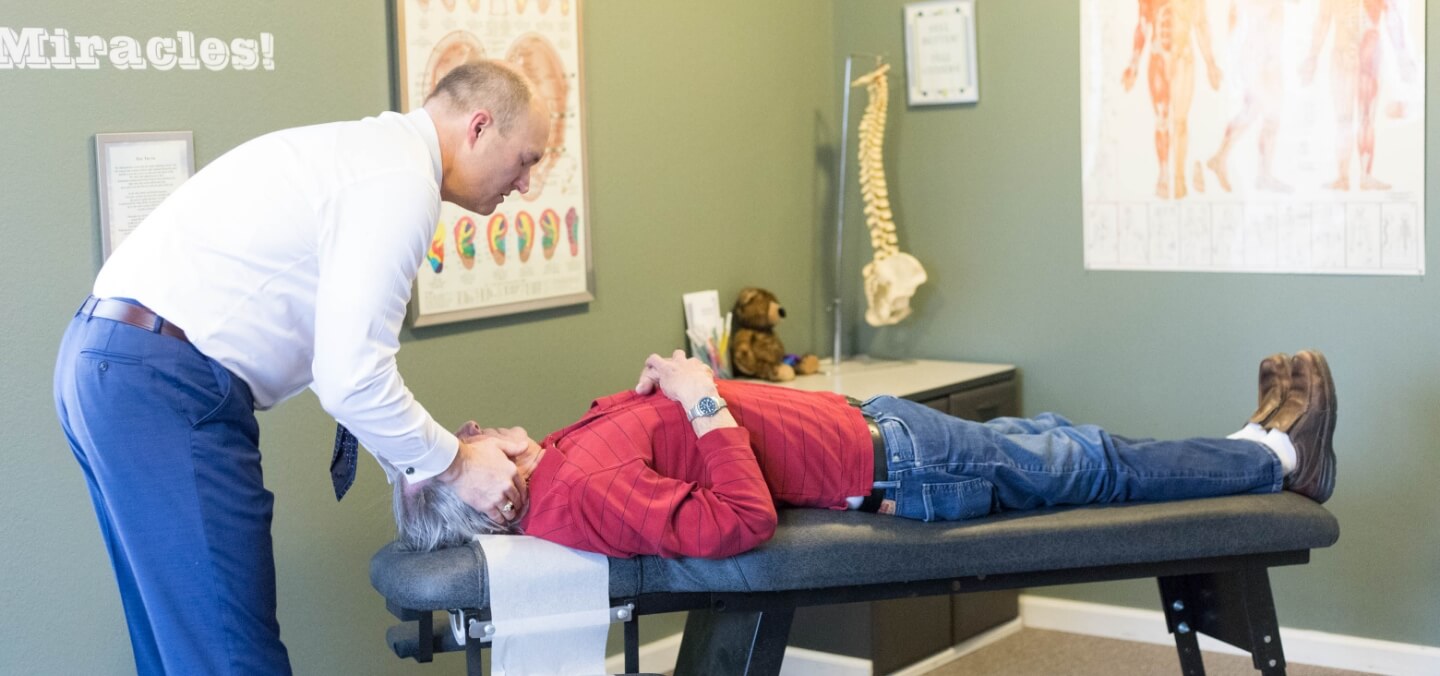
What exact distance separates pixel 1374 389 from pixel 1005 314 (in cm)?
91

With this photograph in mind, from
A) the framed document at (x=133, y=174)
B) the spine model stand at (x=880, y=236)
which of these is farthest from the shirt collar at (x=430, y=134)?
the spine model stand at (x=880, y=236)

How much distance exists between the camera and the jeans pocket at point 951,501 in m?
2.24

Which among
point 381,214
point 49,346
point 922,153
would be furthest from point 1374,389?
point 49,346

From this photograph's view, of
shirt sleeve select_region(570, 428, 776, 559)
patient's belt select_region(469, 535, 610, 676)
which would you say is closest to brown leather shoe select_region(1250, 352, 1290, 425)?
shirt sleeve select_region(570, 428, 776, 559)

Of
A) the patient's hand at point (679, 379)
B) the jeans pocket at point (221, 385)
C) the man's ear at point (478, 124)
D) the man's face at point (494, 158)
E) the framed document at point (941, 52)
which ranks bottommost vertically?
the patient's hand at point (679, 379)

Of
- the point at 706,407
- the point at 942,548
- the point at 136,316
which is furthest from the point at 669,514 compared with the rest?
the point at 136,316

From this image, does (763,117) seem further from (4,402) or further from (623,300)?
(4,402)

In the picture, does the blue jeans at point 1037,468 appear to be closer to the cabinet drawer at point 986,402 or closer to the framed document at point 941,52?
the cabinet drawer at point 986,402

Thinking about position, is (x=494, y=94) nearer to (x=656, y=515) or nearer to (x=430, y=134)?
(x=430, y=134)

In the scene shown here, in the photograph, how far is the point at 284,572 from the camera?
8.65ft

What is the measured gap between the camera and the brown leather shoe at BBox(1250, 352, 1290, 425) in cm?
247

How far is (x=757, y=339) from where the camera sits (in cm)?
360

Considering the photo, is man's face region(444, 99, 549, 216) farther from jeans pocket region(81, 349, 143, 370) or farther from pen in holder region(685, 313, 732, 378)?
pen in holder region(685, 313, 732, 378)

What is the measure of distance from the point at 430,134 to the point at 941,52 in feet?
6.64
